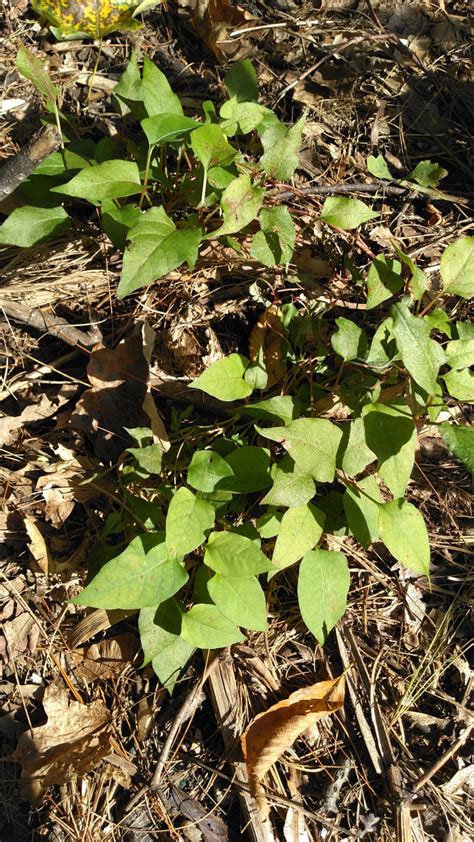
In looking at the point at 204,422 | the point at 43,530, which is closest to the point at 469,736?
the point at 204,422

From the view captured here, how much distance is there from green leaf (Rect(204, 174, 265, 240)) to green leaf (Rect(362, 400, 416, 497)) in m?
0.61

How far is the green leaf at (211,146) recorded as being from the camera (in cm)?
167

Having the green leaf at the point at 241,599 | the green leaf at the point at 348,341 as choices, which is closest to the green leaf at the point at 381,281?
the green leaf at the point at 348,341

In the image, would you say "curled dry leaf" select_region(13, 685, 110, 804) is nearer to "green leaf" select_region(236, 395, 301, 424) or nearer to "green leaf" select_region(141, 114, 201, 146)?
"green leaf" select_region(236, 395, 301, 424)

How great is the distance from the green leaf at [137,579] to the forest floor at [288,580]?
372mm

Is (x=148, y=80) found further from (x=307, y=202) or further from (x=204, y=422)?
(x=204, y=422)

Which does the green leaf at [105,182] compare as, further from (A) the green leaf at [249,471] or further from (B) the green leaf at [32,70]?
(A) the green leaf at [249,471]

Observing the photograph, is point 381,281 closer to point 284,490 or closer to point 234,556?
point 284,490

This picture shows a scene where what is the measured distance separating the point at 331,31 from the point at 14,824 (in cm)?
279

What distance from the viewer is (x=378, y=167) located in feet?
7.23

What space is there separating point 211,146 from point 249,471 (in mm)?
867

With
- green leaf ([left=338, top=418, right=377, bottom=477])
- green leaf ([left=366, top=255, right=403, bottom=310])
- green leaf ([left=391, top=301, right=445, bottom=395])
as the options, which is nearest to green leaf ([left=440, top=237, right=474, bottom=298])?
green leaf ([left=366, top=255, right=403, bottom=310])

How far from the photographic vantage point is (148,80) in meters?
1.83

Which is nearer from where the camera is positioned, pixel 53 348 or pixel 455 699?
pixel 455 699
